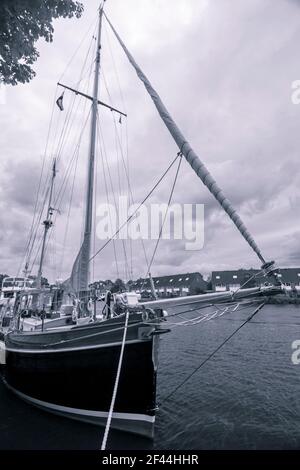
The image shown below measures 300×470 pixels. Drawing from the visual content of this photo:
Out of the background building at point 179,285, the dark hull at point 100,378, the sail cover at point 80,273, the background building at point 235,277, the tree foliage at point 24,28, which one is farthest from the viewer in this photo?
the background building at point 179,285

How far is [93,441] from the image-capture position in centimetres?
737

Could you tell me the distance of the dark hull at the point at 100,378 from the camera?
728cm

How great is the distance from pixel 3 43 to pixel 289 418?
1459 cm

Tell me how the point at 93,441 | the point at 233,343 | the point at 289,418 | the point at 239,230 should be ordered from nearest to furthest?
the point at 239,230, the point at 93,441, the point at 289,418, the point at 233,343

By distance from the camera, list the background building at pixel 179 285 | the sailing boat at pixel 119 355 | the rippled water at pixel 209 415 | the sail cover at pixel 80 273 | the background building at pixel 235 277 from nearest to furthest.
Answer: the sailing boat at pixel 119 355, the rippled water at pixel 209 415, the sail cover at pixel 80 273, the background building at pixel 235 277, the background building at pixel 179 285

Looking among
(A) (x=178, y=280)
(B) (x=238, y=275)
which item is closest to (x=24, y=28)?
(B) (x=238, y=275)

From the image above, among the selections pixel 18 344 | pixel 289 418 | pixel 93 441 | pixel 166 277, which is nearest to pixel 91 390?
pixel 93 441

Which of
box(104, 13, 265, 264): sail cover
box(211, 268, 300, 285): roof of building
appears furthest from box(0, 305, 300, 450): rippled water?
box(211, 268, 300, 285): roof of building

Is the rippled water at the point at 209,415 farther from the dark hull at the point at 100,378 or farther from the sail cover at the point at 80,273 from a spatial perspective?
the sail cover at the point at 80,273

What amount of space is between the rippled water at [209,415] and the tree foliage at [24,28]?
10.3 metres

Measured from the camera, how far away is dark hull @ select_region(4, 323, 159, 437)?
728cm

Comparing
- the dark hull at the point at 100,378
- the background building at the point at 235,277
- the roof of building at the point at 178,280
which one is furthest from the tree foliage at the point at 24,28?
the roof of building at the point at 178,280

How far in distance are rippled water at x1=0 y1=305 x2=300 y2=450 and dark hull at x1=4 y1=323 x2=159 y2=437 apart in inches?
20.4
